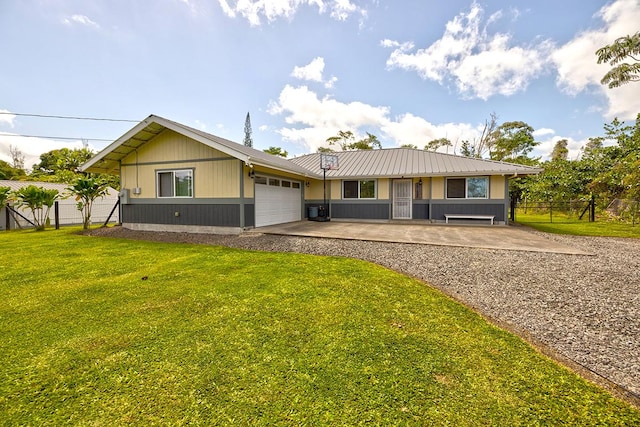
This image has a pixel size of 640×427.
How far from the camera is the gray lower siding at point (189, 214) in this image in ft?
31.3

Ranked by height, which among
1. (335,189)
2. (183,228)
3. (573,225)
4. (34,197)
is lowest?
(573,225)

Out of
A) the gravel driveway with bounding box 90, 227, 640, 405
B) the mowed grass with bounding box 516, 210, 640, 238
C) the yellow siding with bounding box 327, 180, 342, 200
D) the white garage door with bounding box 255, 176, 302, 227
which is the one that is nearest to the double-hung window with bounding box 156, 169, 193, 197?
the white garage door with bounding box 255, 176, 302, 227

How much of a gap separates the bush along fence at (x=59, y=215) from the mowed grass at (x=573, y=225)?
1920 cm

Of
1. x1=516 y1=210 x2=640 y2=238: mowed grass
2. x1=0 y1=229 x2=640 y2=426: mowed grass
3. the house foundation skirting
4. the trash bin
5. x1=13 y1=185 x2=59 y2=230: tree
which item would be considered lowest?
x1=0 y1=229 x2=640 y2=426: mowed grass

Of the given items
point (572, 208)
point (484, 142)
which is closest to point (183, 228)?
point (572, 208)

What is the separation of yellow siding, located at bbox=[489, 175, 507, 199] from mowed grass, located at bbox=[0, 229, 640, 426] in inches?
402

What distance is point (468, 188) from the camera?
12.5 metres

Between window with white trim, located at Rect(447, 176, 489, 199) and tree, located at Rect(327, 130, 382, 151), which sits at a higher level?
tree, located at Rect(327, 130, 382, 151)

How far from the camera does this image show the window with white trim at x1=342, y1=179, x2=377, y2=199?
13.8 meters

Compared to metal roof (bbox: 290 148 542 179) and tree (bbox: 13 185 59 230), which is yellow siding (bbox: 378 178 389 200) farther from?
tree (bbox: 13 185 59 230)

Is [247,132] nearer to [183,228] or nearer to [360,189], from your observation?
[360,189]

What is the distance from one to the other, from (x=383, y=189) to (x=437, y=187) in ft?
8.40

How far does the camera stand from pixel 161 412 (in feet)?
5.74

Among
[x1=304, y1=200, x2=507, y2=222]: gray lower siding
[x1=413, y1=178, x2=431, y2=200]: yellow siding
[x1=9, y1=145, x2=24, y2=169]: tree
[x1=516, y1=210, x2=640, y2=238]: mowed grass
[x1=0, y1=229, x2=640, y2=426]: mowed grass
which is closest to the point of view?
[x1=0, y1=229, x2=640, y2=426]: mowed grass
